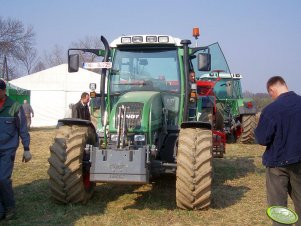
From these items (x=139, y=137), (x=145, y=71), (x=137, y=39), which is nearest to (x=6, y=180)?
(x=139, y=137)

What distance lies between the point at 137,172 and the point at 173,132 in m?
1.44

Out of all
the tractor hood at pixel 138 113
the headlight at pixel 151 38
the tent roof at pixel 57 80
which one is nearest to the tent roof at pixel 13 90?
the tent roof at pixel 57 80

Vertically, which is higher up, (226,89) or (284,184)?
(226,89)

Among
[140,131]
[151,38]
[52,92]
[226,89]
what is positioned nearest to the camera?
[140,131]

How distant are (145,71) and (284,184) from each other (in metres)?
3.10

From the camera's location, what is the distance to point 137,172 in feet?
16.7

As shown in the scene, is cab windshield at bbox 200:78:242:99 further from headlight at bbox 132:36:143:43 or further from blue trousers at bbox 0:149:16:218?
blue trousers at bbox 0:149:16:218

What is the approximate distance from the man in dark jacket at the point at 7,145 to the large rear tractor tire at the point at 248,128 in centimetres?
931

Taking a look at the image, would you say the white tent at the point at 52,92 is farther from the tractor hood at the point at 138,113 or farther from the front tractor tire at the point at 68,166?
the front tractor tire at the point at 68,166

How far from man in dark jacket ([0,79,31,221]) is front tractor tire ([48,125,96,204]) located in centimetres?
51

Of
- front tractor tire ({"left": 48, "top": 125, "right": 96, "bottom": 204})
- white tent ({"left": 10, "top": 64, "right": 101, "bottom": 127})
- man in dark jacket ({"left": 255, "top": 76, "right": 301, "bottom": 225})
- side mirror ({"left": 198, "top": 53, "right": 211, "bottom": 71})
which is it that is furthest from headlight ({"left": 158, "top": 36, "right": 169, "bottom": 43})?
white tent ({"left": 10, "top": 64, "right": 101, "bottom": 127})

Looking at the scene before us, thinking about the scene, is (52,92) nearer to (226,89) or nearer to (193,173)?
(226,89)

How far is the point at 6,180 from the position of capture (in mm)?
5164

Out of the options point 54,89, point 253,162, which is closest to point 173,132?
point 253,162
